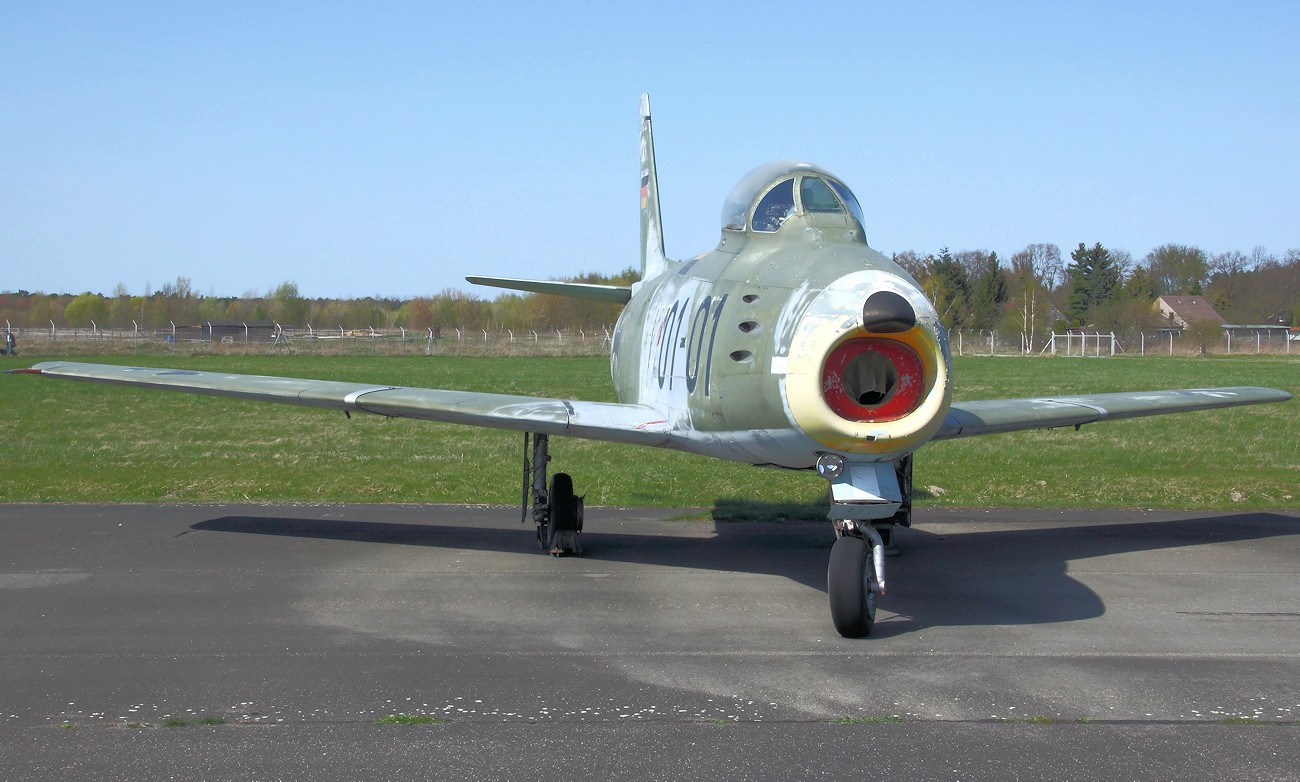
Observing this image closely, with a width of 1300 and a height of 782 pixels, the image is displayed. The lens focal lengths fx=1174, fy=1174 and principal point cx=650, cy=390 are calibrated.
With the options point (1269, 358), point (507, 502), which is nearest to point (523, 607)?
point (507, 502)

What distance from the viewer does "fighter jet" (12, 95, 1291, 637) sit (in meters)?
7.49

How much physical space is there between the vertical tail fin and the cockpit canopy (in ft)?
19.0

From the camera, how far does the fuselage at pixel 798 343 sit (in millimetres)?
7449

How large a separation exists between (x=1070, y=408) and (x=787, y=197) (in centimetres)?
399

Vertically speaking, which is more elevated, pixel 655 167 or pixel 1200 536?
pixel 655 167

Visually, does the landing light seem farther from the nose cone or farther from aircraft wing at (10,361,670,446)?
aircraft wing at (10,361,670,446)

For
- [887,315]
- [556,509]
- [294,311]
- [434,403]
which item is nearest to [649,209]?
[556,509]

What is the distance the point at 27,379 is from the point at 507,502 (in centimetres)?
3435

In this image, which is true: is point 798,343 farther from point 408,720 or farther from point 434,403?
point 434,403

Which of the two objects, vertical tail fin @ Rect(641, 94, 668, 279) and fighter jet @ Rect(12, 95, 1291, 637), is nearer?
fighter jet @ Rect(12, 95, 1291, 637)

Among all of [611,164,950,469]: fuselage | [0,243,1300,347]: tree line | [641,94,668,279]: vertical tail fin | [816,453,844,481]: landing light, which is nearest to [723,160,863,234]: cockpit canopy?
[611,164,950,469]: fuselage

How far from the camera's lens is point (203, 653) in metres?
7.36

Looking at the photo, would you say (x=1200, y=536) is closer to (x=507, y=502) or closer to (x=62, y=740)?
(x=507, y=502)

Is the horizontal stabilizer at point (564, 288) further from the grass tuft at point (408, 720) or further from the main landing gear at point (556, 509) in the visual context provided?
the grass tuft at point (408, 720)
